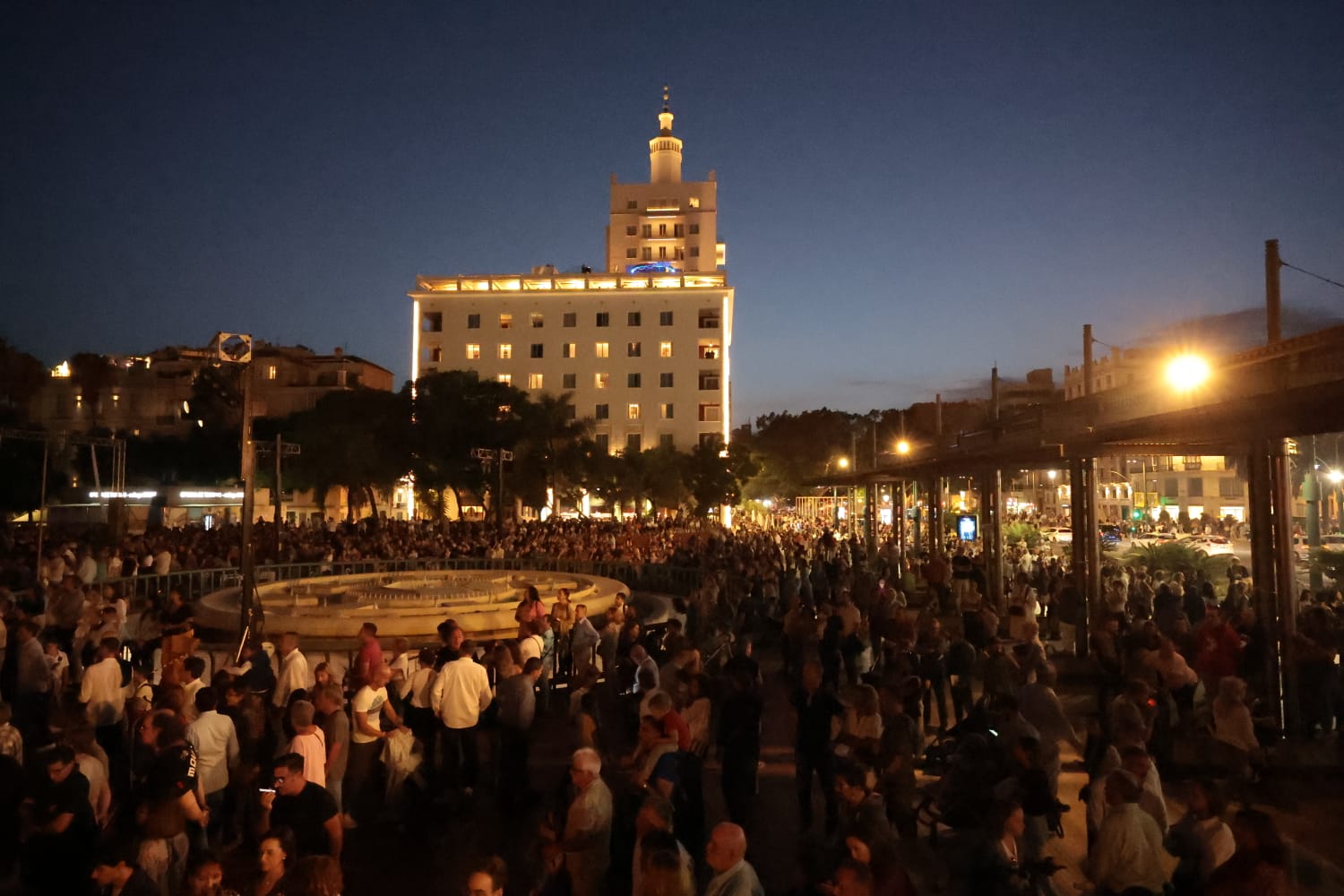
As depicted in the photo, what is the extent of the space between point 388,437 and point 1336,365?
35253 mm

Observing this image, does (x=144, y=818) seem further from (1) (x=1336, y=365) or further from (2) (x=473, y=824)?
(1) (x=1336, y=365)

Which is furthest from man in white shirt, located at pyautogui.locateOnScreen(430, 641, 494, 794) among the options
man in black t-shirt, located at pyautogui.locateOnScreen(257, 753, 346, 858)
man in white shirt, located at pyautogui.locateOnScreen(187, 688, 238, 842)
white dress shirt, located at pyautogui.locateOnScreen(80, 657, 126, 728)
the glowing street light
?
the glowing street light

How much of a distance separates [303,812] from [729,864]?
2.38 meters

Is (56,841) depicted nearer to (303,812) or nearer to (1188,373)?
(303,812)

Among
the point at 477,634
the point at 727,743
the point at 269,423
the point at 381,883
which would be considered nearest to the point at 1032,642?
the point at 727,743

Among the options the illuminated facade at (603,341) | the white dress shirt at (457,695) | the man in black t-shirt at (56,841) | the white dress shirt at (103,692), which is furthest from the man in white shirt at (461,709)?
the illuminated facade at (603,341)

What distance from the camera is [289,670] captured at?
7.18 metres

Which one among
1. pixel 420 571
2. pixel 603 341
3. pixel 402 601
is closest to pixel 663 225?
pixel 603 341

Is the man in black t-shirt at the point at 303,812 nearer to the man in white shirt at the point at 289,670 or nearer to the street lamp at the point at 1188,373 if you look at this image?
the man in white shirt at the point at 289,670

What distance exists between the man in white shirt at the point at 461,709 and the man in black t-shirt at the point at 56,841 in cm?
288

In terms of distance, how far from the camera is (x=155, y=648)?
30.7 ft

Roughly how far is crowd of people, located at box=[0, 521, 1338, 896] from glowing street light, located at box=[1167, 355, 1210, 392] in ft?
11.0

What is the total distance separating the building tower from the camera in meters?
87.4

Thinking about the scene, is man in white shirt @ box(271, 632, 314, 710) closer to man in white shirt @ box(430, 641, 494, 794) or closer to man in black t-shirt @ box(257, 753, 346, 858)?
man in white shirt @ box(430, 641, 494, 794)
